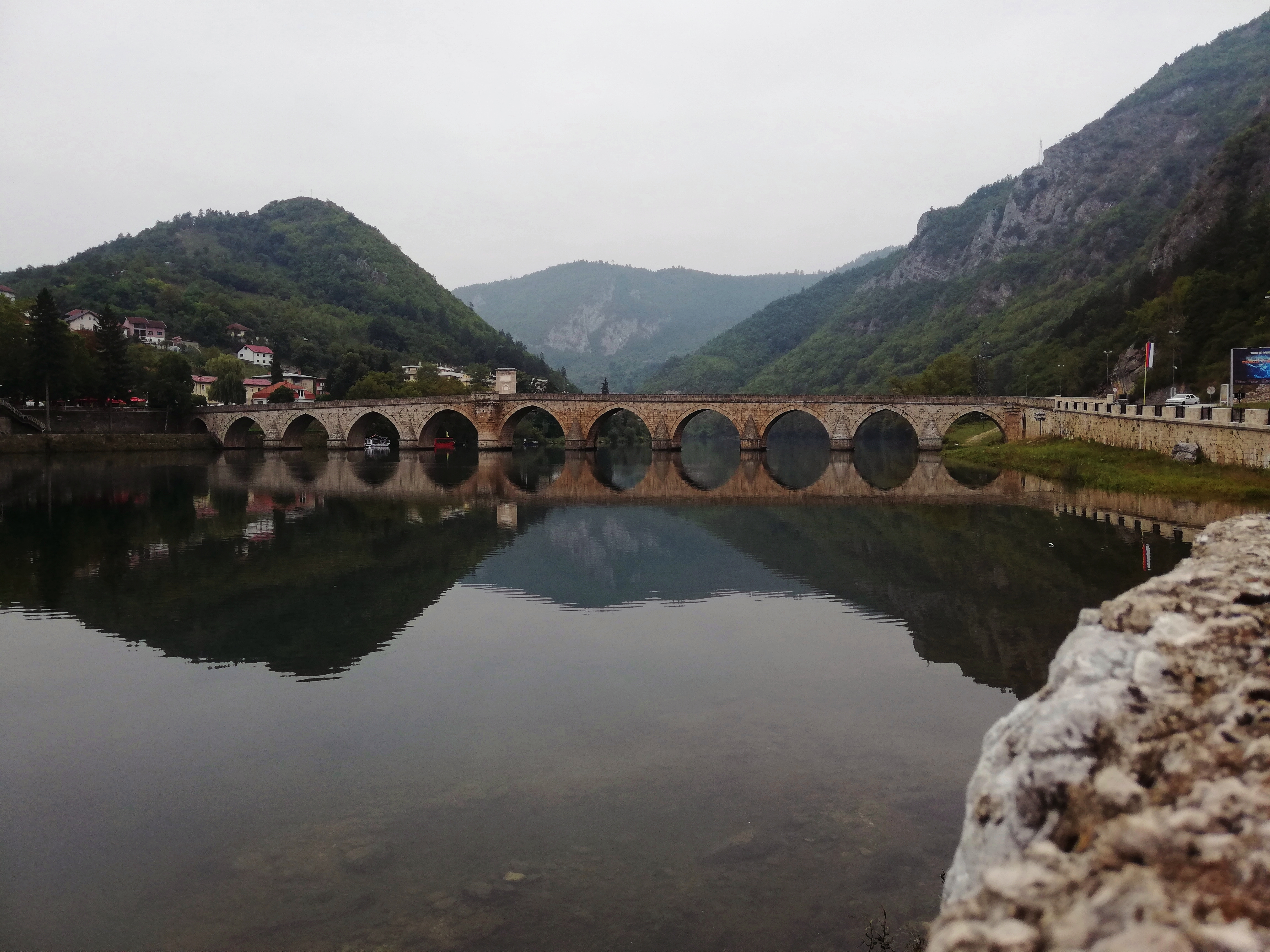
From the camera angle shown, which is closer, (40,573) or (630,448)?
(40,573)

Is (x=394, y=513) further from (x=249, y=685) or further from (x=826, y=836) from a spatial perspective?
(x=826, y=836)

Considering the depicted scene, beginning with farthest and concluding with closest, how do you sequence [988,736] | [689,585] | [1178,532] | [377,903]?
[1178,532], [689,585], [377,903], [988,736]

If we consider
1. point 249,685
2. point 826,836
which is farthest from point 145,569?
point 826,836

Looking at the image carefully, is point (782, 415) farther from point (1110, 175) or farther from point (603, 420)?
point (1110, 175)

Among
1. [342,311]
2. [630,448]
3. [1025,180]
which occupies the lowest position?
[630,448]

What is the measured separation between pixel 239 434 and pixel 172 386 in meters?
6.56

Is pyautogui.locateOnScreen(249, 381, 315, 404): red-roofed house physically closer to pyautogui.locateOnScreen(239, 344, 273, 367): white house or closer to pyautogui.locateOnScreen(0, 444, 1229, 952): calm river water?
pyautogui.locateOnScreen(239, 344, 273, 367): white house

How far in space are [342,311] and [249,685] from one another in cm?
13904

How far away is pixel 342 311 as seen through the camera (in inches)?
5551

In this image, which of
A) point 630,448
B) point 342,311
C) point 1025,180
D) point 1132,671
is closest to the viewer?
point 1132,671

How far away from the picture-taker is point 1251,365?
98.1 ft

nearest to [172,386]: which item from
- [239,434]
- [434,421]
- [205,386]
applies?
[239,434]

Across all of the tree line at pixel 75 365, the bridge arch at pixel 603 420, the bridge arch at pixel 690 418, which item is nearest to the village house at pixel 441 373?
the tree line at pixel 75 365

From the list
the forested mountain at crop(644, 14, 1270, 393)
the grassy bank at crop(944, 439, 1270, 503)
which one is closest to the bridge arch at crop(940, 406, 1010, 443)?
the grassy bank at crop(944, 439, 1270, 503)
